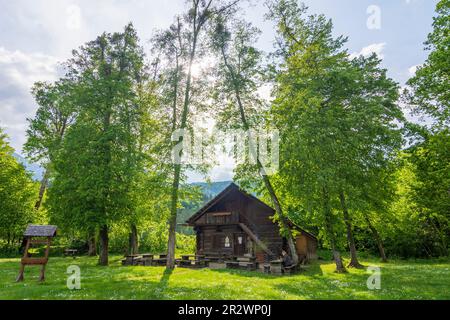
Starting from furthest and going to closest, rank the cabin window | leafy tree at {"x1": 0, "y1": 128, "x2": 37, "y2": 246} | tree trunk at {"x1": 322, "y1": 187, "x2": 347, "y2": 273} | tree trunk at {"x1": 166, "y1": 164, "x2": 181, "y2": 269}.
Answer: leafy tree at {"x1": 0, "y1": 128, "x2": 37, "y2": 246} → the cabin window → tree trunk at {"x1": 166, "y1": 164, "x2": 181, "y2": 269} → tree trunk at {"x1": 322, "y1": 187, "x2": 347, "y2": 273}

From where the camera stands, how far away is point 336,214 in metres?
19.7

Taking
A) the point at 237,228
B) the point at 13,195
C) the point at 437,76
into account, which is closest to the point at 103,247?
the point at 237,228

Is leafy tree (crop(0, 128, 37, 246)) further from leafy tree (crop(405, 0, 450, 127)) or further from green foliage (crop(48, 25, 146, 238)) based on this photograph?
leafy tree (crop(405, 0, 450, 127))

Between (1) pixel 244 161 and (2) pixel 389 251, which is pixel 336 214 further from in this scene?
(2) pixel 389 251

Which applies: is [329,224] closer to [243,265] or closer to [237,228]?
[243,265]

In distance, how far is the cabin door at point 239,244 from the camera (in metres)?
29.2

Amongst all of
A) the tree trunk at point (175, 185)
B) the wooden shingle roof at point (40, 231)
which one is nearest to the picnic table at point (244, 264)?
the tree trunk at point (175, 185)

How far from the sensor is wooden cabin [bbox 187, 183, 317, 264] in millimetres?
27625

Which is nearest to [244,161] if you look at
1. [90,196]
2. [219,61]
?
[219,61]

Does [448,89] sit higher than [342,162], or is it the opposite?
[448,89]

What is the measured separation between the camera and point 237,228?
97.1ft

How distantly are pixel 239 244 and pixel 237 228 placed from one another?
1.69 metres

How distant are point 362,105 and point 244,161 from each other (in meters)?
9.30

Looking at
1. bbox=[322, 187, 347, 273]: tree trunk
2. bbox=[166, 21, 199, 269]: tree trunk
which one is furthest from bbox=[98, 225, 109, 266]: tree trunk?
bbox=[322, 187, 347, 273]: tree trunk
